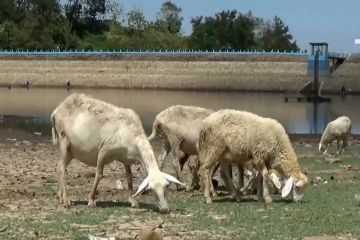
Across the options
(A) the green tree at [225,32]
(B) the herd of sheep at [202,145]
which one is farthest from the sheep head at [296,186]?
(A) the green tree at [225,32]

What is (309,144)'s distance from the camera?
111ft

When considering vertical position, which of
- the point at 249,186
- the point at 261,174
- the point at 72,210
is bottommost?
the point at 249,186

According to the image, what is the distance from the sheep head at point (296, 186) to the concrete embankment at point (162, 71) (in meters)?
90.5

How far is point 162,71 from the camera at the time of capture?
368 ft

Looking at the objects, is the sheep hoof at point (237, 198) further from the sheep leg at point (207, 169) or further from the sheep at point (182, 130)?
the sheep at point (182, 130)

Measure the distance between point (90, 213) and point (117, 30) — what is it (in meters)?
129

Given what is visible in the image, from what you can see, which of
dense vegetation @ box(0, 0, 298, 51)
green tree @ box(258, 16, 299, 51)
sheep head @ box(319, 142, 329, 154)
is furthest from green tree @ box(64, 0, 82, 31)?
sheep head @ box(319, 142, 329, 154)

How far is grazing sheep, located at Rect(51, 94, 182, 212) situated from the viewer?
13461mm

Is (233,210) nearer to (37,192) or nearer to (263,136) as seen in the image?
(263,136)

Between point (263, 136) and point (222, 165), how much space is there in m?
1.18

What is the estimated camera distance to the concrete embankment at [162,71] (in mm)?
107250

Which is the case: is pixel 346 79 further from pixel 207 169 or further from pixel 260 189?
pixel 260 189

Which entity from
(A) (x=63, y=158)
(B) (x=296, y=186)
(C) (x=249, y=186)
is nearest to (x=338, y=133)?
(C) (x=249, y=186)

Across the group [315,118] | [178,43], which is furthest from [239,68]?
[315,118]
